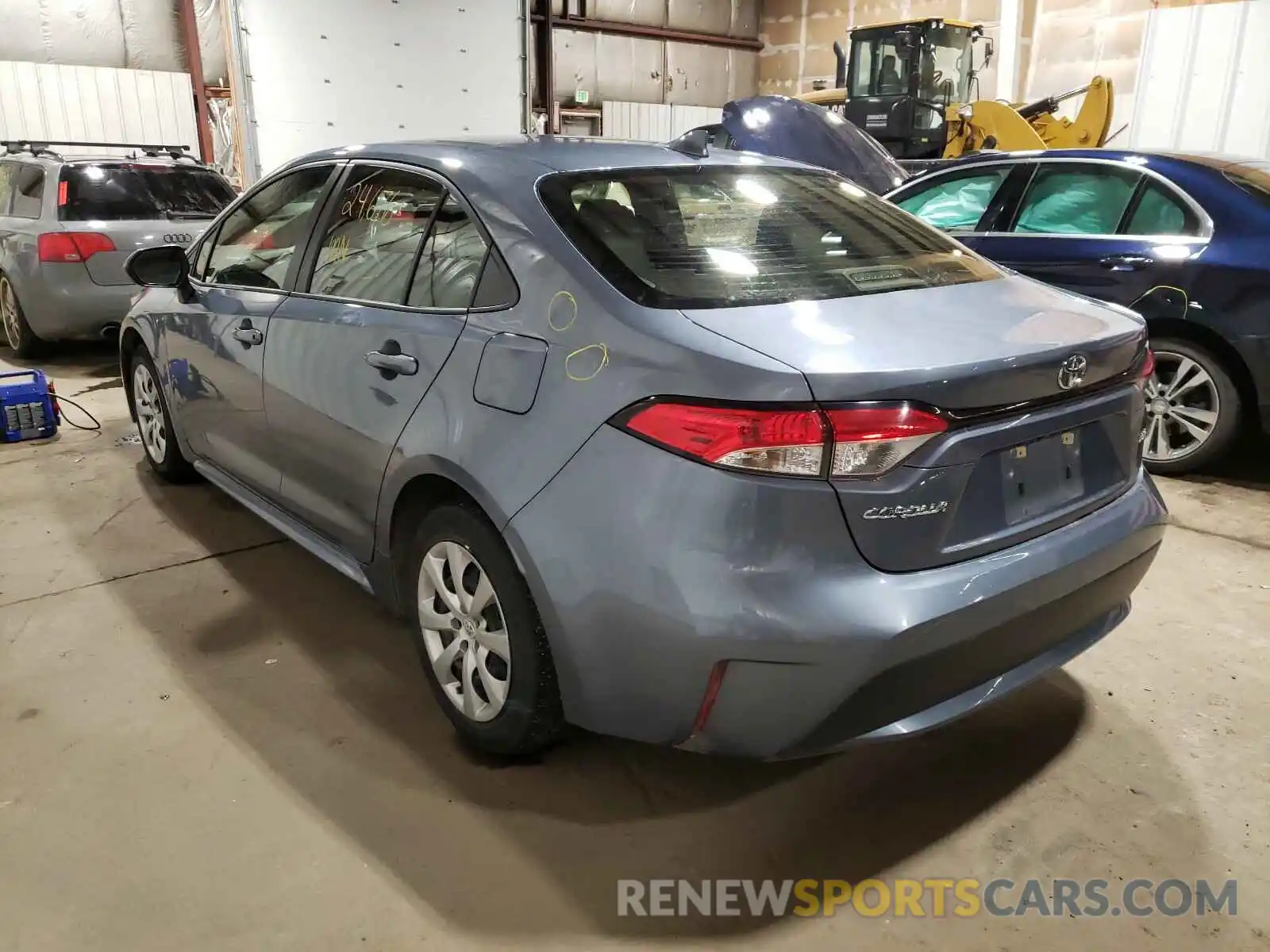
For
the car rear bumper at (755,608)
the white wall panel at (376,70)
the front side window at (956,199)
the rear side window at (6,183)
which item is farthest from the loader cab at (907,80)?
the car rear bumper at (755,608)

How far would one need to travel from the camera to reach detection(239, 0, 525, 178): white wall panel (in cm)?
604

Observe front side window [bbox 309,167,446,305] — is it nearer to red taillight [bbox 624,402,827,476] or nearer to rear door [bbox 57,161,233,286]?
red taillight [bbox 624,402,827,476]

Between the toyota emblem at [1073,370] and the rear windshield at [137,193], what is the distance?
19.7ft

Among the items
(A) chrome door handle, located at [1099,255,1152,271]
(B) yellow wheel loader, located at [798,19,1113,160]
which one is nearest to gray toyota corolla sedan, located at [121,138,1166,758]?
(A) chrome door handle, located at [1099,255,1152,271]

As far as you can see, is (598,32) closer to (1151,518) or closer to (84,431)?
(84,431)

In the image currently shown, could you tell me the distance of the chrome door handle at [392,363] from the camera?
2195 millimetres

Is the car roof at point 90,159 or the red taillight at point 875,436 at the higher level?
the car roof at point 90,159

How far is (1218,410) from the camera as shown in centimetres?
411

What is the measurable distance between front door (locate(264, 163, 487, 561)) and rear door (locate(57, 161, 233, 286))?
376 centimetres

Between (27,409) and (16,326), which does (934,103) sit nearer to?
(16,326)

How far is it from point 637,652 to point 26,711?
177 centimetres

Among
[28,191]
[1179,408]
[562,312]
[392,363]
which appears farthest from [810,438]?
[28,191]

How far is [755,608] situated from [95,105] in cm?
→ 1221

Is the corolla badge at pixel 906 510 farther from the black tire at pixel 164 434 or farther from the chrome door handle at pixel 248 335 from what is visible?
the black tire at pixel 164 434
